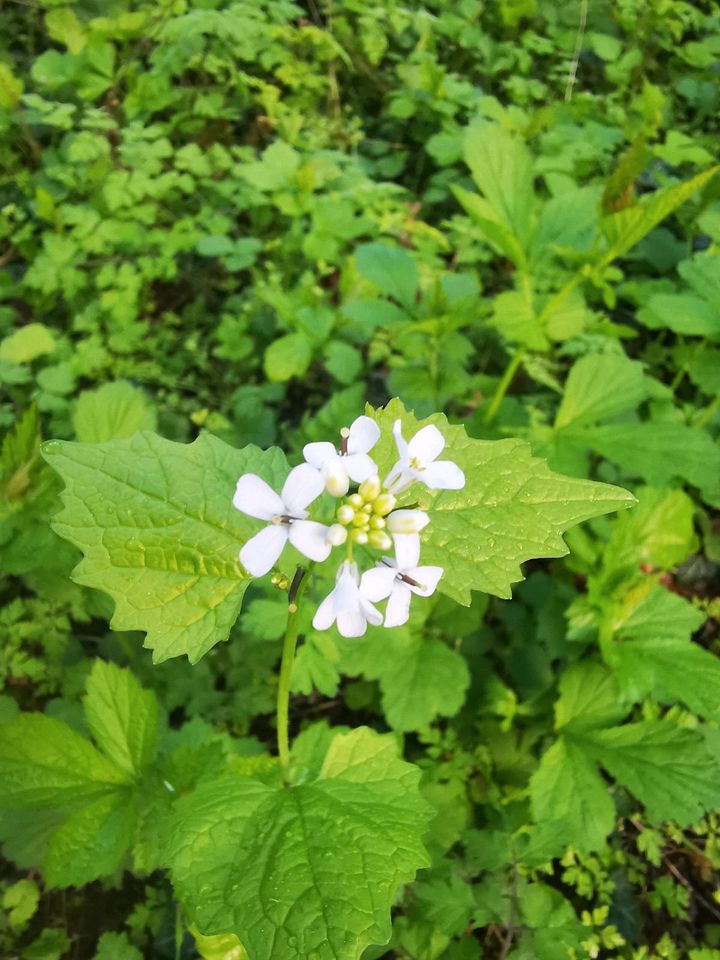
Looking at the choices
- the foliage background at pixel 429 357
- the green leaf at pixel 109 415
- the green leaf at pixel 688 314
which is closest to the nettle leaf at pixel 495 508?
the foliage background at pixel 429 357

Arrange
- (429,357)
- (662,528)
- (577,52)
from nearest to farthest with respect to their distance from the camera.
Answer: (662,528) < (429,357) < (577,52)

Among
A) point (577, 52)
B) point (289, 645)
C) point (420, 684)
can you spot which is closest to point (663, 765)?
point (420, 684)

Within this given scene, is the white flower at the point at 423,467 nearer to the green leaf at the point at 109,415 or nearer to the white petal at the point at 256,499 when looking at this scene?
the white petal at the point at 256,499

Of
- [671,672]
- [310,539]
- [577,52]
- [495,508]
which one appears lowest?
[671,672]

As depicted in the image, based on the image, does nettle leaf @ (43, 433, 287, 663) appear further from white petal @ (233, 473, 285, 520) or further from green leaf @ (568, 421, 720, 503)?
green leaf @ (568, 421, 720, 503)

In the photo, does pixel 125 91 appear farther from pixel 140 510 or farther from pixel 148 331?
pixel 140 510

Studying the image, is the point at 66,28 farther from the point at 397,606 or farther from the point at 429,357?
the point at 397,606
